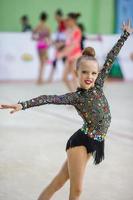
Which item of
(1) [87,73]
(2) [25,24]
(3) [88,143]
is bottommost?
(3) [88,143]

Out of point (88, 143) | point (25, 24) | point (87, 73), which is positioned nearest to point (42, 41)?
point (25, 24)

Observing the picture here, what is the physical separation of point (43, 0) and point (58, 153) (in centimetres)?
1217

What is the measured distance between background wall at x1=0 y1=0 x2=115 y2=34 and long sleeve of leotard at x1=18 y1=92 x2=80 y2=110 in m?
13.5

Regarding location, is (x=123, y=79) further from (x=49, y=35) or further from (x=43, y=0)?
(x=43, y=0)

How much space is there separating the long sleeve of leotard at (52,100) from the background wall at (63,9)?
13.5 metres

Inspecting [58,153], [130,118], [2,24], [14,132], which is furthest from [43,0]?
[58,153]

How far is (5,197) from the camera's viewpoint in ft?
12.5

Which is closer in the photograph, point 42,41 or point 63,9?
point 42,41

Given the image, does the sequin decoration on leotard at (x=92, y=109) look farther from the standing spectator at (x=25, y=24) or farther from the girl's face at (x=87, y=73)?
the standing spectator at (x=25, y=24)

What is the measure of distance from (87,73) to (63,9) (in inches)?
556

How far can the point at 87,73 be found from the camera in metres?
3.28

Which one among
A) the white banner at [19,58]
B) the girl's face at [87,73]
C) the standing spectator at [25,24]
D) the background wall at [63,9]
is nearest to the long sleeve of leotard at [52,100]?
the girl's face at [87,73]

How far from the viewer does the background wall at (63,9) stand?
16.4 m

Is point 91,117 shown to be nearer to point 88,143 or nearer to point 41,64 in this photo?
point 88,143
